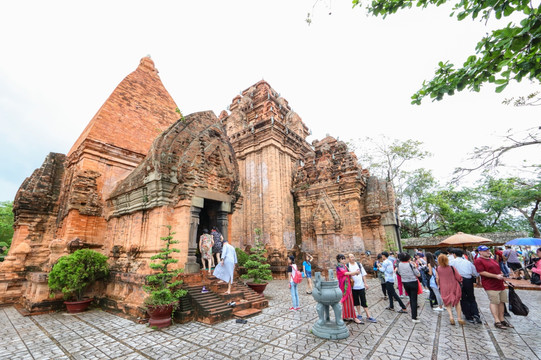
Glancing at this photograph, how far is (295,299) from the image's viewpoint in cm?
636

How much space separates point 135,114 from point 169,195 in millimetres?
6466

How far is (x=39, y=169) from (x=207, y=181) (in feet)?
27.6

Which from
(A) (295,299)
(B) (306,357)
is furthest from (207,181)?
(B) (306,357)

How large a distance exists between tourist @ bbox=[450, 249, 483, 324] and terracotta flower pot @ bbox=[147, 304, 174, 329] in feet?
21.2

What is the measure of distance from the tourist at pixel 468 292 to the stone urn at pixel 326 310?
2.99m

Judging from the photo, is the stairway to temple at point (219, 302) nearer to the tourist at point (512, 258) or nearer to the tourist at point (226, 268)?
the tourist at point (226, 268)

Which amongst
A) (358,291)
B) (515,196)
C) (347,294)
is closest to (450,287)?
(358,291)

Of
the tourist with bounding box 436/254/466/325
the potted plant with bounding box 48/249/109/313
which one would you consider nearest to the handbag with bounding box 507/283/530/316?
the tourist with bounding box 436/254/466/325

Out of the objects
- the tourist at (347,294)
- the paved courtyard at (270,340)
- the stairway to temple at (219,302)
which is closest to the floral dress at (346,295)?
the tourist at (347,294)

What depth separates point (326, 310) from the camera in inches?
180

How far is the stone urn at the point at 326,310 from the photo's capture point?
4.27 m

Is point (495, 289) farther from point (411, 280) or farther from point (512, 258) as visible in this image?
point (512, 258)

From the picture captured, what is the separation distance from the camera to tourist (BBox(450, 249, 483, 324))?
5.11 m

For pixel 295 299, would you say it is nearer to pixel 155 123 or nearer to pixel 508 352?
pixel 508 352
